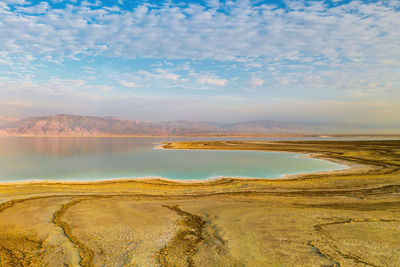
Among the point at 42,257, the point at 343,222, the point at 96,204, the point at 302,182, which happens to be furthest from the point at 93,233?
the point at 302,182

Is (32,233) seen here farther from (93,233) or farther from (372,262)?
(372,262)

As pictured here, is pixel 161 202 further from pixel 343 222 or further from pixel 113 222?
pixel 343 222

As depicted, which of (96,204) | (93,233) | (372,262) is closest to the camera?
(372,262)

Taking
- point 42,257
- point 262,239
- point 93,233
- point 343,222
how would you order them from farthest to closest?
1. point 343,222
2. point 93,233
3. point 262,239
4. point 42,257

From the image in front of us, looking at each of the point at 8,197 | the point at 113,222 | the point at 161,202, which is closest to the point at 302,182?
the point at 161,202

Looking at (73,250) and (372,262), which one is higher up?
(372,262)

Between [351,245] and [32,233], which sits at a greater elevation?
[351,245]

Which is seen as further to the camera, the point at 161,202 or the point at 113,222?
the point at 161,202
